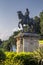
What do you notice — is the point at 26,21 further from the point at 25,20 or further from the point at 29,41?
the point at 29,41

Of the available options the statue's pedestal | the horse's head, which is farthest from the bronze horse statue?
the statue's pedestal

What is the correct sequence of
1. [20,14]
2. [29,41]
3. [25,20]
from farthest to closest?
[25,20], [20,14], [29,41]

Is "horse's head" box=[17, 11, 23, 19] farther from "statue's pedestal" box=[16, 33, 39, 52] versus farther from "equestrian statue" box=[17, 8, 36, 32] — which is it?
"statue's pedestal" box=[16, 33, 39, 52]

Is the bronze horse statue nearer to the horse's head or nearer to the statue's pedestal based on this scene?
the horse's head

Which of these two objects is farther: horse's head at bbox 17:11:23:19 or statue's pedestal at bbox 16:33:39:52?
horse's head at bbox 17:11:23:19

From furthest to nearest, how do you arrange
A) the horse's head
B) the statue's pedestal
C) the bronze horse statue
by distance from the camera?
the bronze horse statue
the horse's head
the statue's pedestal

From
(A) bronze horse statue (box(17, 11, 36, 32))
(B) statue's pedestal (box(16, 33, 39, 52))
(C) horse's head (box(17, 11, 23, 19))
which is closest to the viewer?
(B) statue's pedestal (box(16, 33, 39, 52))

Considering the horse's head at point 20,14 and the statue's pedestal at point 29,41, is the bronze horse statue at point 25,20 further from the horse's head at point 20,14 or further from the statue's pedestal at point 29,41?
the statue's pedestal at point 29,41

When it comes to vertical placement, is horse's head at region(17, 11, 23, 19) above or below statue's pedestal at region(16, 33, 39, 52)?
above

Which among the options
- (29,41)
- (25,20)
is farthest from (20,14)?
(29,41)

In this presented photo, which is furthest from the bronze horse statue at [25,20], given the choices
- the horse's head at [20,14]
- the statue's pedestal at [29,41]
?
the statue's pedestal at [29,41]

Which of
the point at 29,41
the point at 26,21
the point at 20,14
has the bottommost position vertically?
the point at 29,41

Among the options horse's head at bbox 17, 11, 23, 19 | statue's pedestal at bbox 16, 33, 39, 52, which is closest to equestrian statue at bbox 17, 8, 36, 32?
horse's head at bbox 17, 11, 23, 19

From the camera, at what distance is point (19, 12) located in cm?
2477
